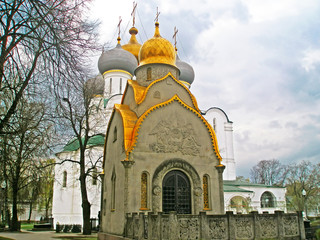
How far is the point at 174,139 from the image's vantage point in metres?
14.4

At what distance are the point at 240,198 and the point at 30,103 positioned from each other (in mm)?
26085

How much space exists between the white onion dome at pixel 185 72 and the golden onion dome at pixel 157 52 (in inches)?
765

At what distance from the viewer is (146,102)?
49.7ft

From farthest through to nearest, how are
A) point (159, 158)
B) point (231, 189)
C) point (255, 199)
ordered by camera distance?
point (255, 199), point (231, 189), point (159, 158)

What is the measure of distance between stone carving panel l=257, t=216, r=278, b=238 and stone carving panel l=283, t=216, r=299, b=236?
484mm

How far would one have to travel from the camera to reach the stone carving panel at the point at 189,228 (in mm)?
9898

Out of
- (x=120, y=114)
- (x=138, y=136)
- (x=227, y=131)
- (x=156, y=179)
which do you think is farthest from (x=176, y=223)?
(x=227, y=131)

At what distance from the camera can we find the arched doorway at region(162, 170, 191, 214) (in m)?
13.6

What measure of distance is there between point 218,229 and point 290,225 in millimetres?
3042

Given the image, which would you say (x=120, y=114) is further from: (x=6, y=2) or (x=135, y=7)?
(x=135, y=7)

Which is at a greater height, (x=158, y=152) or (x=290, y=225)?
(x=158, y=152)

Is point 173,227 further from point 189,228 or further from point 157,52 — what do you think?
point 157,52

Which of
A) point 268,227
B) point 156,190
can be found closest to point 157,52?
point 156,190

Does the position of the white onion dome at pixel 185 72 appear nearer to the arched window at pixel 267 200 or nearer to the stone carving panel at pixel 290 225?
the arched window at pixel 267 200
